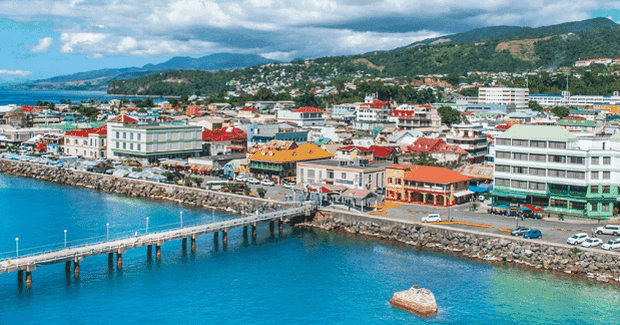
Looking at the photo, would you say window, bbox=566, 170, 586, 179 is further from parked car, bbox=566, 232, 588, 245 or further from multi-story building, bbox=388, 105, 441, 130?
multi-story building, bbox=388, 105, 441, 130

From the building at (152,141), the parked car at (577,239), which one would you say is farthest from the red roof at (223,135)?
the parked car at (577,239)

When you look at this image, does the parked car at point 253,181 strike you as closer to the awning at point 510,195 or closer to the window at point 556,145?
the awning at point 510,195

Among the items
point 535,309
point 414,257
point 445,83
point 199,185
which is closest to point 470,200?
point 414,257

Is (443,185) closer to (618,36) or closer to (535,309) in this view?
(535,309)

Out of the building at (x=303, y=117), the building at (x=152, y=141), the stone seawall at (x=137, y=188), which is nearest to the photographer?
the stone seawall at (x=137, y=188)

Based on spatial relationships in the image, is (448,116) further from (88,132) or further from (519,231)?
(519,231)

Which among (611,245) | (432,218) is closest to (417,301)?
(611,245)
